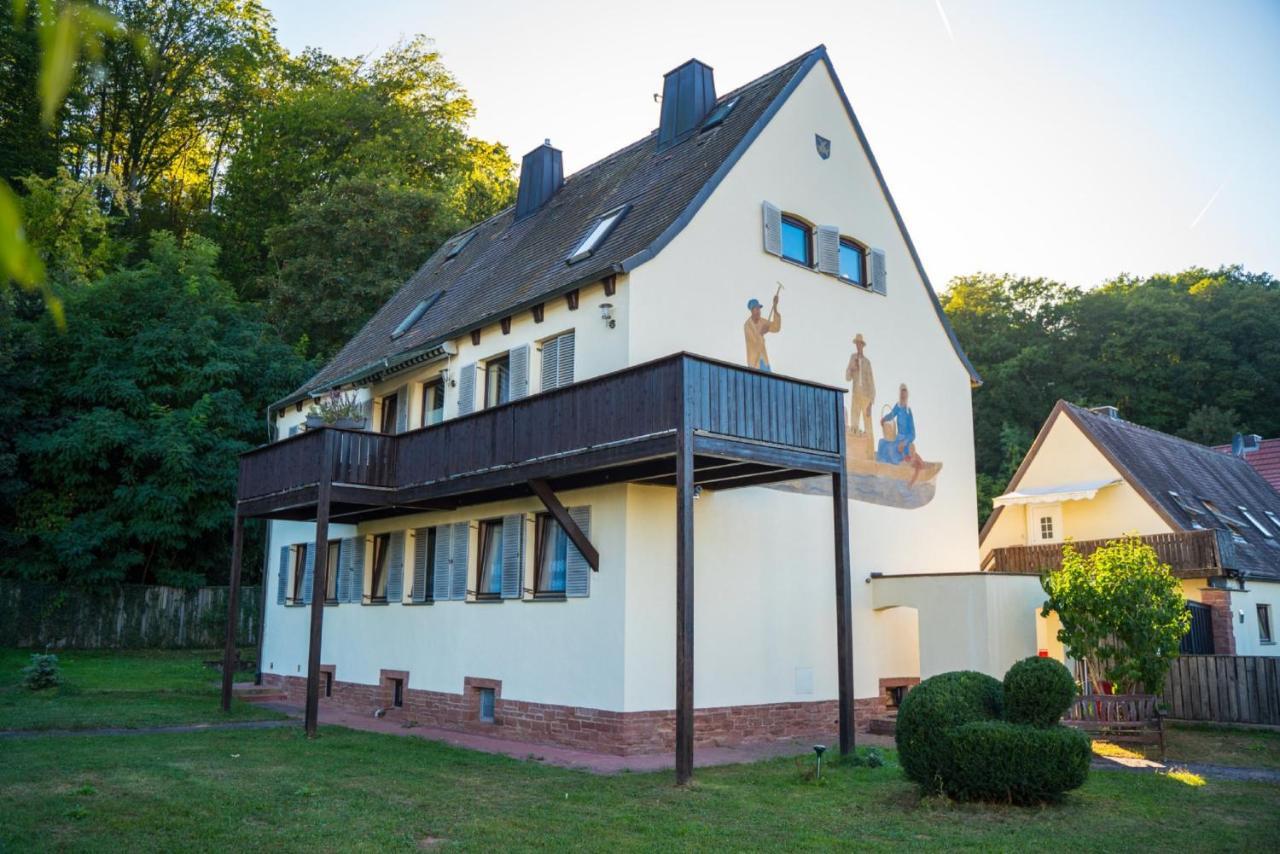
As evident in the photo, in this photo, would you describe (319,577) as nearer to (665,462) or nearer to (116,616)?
(665,462)

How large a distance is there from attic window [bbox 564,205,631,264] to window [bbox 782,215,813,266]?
2753mm

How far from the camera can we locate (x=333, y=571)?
22031 mm

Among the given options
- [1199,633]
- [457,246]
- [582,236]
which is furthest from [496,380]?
[1199,633]

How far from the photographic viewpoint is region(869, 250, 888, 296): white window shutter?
19.2m

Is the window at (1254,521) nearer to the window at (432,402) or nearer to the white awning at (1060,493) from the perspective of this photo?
the white awning at (1060,493)

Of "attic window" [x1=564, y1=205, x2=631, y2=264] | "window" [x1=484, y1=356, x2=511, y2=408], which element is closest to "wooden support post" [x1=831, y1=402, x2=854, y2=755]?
"attic window" [x1=564, y1=205, x2=631, y2=264]

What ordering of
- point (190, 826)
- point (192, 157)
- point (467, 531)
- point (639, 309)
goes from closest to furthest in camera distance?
1. point (190, 826)
2. point (639, 309)
3. point (467, 531)
4. point (192, 157)

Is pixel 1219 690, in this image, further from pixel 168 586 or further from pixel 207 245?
pixel 207 245

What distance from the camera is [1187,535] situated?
2162 cm

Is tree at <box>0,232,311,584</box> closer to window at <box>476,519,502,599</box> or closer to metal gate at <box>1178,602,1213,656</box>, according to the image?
window at <box>476,519,502,599</box>

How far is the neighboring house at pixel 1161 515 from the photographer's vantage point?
21344 millimetres

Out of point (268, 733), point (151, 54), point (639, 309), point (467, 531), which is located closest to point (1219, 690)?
point (639, 309)

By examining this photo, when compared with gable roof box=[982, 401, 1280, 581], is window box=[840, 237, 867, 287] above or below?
above

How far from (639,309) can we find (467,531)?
5.35 m
